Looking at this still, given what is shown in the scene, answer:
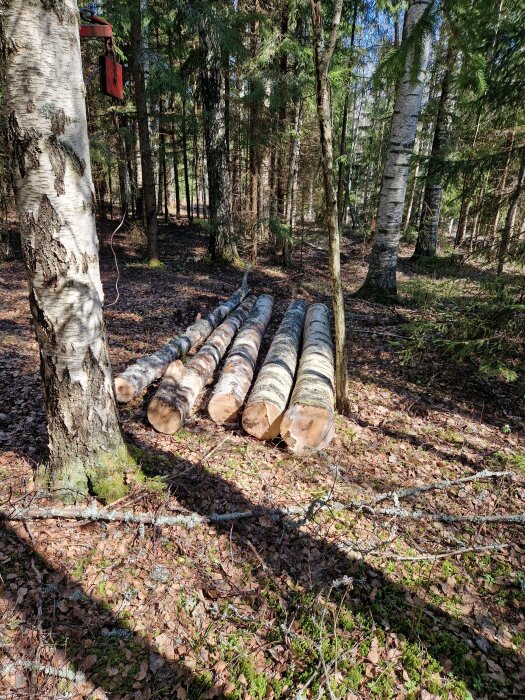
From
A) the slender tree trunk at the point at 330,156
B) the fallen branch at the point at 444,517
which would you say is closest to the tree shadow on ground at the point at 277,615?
the fallen branch at the point at 444,517

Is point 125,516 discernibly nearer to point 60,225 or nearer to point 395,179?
point 60,225

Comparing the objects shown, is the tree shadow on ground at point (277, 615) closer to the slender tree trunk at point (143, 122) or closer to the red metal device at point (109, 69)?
the red metal device at point (109, 69)

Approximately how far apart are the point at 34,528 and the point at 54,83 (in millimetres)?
3481

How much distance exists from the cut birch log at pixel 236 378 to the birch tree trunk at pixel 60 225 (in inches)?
76.9

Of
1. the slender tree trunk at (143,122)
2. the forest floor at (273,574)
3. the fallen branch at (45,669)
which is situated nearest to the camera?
the fallen branch at (45,669)

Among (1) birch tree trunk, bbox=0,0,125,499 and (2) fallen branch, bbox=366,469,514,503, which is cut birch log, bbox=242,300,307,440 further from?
(1) birch tree trunk, bbox=0,0,125,499

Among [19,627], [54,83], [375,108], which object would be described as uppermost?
[375,108]

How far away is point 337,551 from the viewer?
11.8ft

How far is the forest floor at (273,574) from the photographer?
2.61 m

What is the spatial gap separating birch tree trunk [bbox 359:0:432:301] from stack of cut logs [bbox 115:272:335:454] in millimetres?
2947

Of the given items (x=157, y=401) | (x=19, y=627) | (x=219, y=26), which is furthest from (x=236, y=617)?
(x=219, y=26)

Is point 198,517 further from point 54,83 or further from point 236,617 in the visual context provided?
point 54,83

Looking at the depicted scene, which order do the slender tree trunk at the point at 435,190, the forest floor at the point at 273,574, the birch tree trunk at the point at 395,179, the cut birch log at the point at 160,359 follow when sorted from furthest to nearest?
the slender tree trunk at the point at 435,190, the birch tree trunk at the point at 395,179, the cut birch log at the point at 160,359, the forest floor at the point at 273,574

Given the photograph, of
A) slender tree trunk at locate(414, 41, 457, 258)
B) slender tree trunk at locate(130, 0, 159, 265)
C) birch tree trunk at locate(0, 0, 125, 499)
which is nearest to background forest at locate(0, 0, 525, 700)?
birch tree trunk at locate(0, 0, 125, 499)
